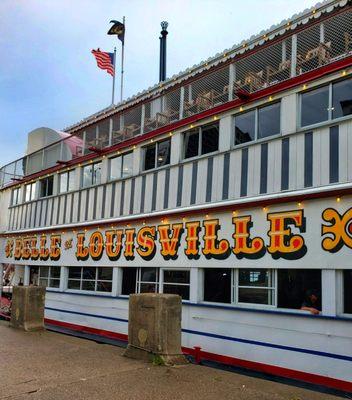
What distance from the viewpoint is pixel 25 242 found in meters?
16.2

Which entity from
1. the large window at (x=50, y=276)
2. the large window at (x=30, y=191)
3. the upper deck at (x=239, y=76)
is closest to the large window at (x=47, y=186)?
the large window at (x=30, y=191)

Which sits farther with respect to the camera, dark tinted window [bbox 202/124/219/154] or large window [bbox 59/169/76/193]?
large window [bbox 59/169/76/193]

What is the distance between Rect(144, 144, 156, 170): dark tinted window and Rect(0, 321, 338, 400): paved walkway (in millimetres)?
4852

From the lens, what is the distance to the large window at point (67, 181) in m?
14.4

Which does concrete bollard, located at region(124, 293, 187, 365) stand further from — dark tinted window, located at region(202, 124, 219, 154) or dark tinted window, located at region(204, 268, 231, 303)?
dark tinted window, located at region(202, 124, 219, 154)

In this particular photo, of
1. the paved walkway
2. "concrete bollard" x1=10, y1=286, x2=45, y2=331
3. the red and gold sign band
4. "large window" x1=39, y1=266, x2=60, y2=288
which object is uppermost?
the red and gold sign band

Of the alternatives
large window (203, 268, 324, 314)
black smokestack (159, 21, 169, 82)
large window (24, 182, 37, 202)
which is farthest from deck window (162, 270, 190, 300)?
black smokestack (159, 21, 169, 82)

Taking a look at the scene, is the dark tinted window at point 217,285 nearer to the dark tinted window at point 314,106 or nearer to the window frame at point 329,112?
the window frame at point 329,112

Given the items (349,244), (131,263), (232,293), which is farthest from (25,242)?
(349,244)

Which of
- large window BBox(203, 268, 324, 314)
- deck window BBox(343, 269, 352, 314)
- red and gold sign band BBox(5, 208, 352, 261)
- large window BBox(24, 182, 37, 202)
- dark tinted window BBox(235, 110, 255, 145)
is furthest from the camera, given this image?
large window BBox(24, 182, 37, 202)

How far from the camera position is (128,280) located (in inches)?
453

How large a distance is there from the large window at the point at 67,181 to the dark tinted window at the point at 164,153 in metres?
4.31

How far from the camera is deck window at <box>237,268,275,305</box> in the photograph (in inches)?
322

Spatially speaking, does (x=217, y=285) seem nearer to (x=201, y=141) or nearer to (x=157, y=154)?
(x=201, y=141)
